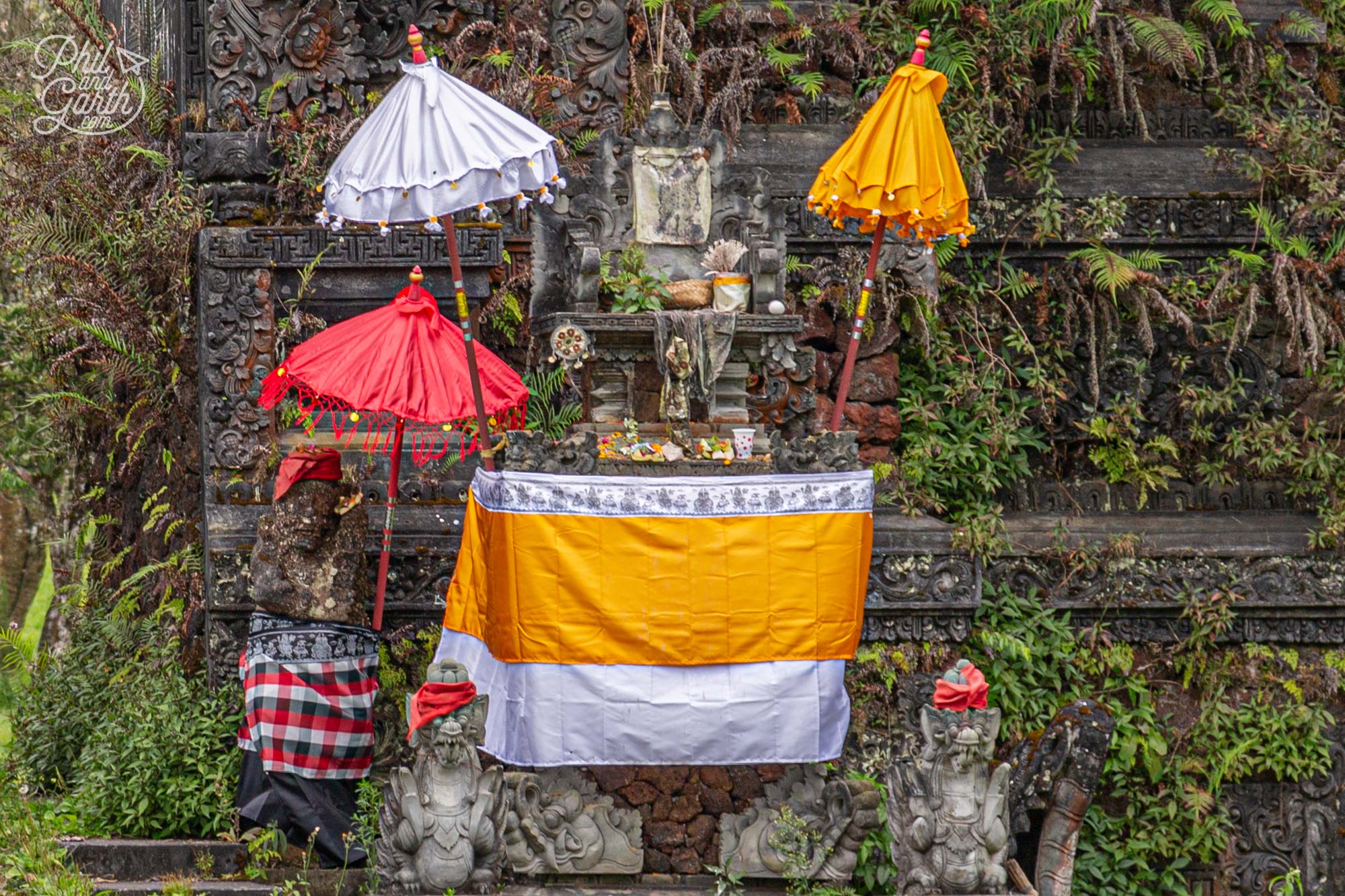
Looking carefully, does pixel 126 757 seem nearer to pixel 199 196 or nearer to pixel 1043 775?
pixel 199 196

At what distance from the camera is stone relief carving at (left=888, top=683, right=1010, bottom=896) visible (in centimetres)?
712

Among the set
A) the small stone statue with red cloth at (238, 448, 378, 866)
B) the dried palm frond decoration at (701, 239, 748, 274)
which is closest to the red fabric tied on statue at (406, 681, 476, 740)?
the small stone statue with red cloth at (238, 448, 378, 866)

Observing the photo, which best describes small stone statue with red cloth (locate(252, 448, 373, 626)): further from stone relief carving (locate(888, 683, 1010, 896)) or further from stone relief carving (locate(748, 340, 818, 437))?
stone relief carving (locate(888, 683, 1010, 896))

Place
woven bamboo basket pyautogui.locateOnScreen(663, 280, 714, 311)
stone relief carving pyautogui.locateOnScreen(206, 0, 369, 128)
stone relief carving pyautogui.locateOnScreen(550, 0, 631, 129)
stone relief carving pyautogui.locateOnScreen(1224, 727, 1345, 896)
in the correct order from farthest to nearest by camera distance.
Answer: stone relief carving pyautogui.locateOnScreen(550, 0, 631, 129)
stone relief carving pyautogui.locateOnScreen(206, 0, 369, 128)
stone relief carving pyautogui.locateOnScreen(1224, 727, 1345, 896)
woven bamboo basket pyautogui.locateOnScreen(663, 280, 714, 311)

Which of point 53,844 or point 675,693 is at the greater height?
point 675,693

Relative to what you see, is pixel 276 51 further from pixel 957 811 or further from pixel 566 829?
pixel 957 811

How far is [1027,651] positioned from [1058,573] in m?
0.62

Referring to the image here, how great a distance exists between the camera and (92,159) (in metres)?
10.2

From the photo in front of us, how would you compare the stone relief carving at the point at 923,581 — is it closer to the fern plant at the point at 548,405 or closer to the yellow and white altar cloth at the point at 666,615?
the yellow and white altar cloth at the point at 666,615

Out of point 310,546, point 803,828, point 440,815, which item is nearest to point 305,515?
point 310,546

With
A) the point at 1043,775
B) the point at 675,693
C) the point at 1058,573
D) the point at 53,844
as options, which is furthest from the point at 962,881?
the point at 53,844

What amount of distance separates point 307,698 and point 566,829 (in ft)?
5.25

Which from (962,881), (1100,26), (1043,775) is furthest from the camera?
(1100,26)

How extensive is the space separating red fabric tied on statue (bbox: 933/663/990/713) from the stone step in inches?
147
